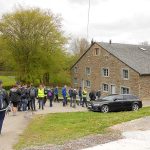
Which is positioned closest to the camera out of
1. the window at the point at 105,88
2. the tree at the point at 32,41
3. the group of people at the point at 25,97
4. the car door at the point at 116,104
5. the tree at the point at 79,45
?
the group of people at the point at 25,97

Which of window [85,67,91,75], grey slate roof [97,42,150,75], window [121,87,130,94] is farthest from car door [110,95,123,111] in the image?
window [85,67,91,75]

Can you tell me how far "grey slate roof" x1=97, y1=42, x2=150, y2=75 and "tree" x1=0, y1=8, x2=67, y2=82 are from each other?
1041 centimetres

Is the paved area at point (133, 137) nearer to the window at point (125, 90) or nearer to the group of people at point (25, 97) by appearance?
the group of people at point (25, 97)

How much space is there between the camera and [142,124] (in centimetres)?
1498

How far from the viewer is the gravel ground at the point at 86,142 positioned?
1056 cm

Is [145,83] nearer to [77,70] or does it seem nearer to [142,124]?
[77,70]

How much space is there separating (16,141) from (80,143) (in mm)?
2322

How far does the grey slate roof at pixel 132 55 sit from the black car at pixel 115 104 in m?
15.3

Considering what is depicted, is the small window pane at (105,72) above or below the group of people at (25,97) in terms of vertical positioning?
above

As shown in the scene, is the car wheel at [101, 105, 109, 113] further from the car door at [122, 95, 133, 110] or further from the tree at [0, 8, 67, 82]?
the tree at [0, 8, 67, 82]

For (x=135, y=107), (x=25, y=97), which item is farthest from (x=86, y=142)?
(x=135, y=107)

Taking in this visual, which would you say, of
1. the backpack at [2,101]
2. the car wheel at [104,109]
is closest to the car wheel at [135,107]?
the car wheel at [104,109]

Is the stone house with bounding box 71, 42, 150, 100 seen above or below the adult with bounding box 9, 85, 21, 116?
above

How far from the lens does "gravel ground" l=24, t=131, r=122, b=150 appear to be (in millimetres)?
10559
